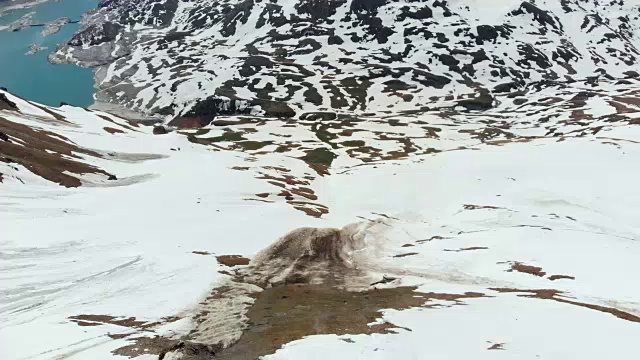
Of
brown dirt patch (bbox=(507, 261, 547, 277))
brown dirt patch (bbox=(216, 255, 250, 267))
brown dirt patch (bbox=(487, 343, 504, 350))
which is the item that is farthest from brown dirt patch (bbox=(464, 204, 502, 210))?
brown dirt patch (bbox=(487, 343, 504, 350))

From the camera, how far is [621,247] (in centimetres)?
4156

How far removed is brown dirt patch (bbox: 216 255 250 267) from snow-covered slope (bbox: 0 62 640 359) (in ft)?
0.54

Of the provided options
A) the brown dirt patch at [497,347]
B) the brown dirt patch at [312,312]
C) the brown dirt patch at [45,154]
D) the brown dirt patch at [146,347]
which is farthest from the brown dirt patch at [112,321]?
the brown dirt patch at [45,154]

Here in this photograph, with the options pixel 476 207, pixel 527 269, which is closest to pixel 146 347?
pixel 527 269

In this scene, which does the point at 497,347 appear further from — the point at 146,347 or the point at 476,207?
the point at 476,207

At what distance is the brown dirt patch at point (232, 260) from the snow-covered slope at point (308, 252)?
6.5 inches

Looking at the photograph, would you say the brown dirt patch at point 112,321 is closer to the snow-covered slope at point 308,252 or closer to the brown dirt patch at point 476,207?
the snow-covered slope at point 308,252

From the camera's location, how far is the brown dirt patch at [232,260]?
112 ft

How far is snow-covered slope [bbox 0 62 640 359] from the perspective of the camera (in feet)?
70.1

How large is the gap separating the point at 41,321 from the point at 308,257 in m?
19.8

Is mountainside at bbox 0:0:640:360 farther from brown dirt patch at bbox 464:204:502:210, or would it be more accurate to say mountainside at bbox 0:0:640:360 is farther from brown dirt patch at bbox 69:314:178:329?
brown dirt patch at bbox 464:204:502:210

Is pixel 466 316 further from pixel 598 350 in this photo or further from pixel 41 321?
pixel 41 321

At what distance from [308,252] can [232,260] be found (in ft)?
22.3

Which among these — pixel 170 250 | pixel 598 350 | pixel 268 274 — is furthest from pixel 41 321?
pixel 598 350
